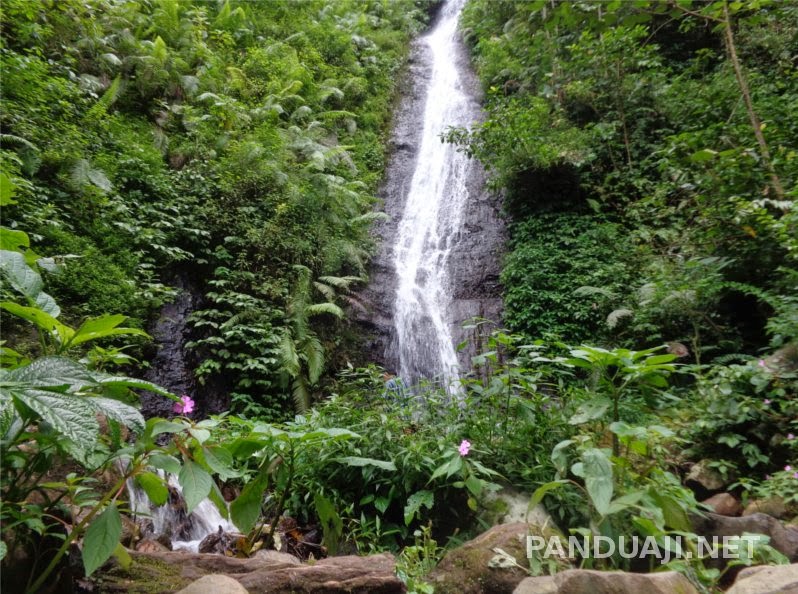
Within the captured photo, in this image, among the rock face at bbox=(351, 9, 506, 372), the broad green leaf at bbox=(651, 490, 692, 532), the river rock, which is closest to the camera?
the river rock

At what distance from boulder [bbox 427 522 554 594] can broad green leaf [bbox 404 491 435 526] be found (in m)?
0.56

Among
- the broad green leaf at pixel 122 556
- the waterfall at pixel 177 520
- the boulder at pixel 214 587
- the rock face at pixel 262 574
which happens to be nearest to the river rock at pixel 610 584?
the rock face at pixel 262 574

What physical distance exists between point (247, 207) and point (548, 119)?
21.6 feet

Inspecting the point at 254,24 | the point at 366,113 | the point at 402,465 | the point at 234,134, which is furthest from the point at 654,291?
the point at 254,24

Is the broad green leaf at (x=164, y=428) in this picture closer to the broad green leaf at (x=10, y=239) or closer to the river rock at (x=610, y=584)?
the broad green leaf at (x=10, y=239)

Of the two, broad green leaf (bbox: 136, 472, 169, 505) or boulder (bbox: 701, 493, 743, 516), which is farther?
boulder (bbox: 701, 493, 743, 516)

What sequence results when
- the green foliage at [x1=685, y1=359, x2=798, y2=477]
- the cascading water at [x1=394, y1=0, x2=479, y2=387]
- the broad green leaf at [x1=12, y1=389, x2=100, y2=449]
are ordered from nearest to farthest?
the broad green leaf at [x1=12, y1=389, x2=100, y2=449]
the green foliage at [x1=685, y1=359, x2=798, y2=477]
the cascading water at [x1=394, y1=0, x2=479, y2=387]

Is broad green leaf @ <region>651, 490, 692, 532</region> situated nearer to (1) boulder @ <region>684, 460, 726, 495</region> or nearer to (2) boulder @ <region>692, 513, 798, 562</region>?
(2) boulder @ <region>692, 513, 798, 562</region>

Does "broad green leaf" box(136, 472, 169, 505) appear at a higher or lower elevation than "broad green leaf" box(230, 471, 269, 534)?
higher

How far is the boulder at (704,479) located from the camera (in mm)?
3354

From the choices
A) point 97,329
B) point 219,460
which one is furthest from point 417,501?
point 97,329

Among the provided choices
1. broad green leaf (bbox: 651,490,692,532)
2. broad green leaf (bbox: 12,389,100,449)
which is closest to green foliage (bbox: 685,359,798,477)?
broad green leaf (bbox: 651,490,692,532)

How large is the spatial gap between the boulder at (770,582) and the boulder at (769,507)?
6.34 ft

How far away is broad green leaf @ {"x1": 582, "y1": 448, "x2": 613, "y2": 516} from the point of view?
4.97 feet
